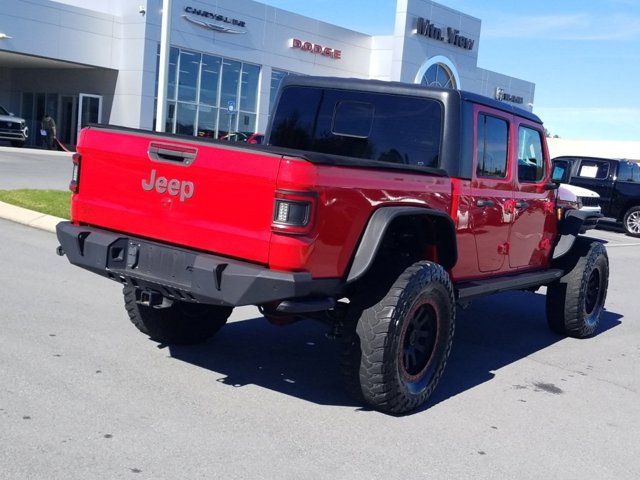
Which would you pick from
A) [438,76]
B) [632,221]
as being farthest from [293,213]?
[438,76]

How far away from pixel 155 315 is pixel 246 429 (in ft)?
5.51

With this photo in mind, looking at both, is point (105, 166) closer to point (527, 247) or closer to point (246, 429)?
point (246, 429)

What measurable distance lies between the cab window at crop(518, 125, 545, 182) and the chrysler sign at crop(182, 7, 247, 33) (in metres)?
28.8

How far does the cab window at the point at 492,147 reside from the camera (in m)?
5.75

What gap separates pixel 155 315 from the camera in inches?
223

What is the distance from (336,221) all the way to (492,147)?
219 cm

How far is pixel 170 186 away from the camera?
4.48 m

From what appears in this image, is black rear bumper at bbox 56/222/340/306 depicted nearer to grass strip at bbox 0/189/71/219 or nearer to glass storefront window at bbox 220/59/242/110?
grass strip at bbox 0/189/71/219

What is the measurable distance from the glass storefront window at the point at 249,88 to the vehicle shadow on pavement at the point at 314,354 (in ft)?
99.2

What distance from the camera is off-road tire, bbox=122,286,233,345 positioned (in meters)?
5.64

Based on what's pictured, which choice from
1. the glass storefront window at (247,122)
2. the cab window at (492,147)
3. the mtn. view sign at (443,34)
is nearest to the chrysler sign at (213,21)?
the glass storefront window at (247,122)

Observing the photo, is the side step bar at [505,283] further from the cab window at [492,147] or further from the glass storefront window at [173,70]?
the glass storefront window at [173,70]

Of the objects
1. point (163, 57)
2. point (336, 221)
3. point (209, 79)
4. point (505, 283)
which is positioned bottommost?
point (505, 283)

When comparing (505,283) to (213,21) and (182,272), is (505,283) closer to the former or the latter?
(182,272)
